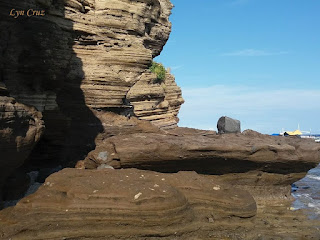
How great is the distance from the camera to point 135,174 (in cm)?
1162

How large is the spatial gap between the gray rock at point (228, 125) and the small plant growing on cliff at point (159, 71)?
5422mm

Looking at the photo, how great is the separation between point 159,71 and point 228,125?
6.27 meters

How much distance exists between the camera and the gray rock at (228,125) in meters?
22.2

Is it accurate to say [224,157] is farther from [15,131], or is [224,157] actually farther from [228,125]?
[15,131]

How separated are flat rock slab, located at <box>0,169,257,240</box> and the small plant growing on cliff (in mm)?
14551

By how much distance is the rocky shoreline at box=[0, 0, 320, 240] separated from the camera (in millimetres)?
9367

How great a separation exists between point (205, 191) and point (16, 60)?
8.51 metres

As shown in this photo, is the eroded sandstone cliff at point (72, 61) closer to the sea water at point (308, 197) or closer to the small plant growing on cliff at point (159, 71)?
the small plant growing on cliff at point (159, 71)

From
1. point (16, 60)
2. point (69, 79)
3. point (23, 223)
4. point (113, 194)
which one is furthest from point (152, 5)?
point (23, 223)

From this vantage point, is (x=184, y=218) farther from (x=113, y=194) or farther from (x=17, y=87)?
(x=17, y=87)

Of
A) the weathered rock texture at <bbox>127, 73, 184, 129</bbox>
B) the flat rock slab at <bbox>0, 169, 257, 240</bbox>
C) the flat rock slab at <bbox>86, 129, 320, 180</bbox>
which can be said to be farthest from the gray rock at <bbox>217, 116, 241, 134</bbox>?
the flat rock slab at <bbox>0, 169, 257, 240</bbox>

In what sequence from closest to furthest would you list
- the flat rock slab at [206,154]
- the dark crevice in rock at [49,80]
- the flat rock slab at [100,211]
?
the flat rock slab at [100,211] → the dark crevice in rock at [49,80] → the flat rock slab at [206,154]

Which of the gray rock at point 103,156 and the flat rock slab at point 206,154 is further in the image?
the flat rock slab at point 206,154

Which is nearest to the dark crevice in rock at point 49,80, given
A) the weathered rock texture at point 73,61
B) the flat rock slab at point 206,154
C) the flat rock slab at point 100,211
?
the weathered rock texture at point 73,61
